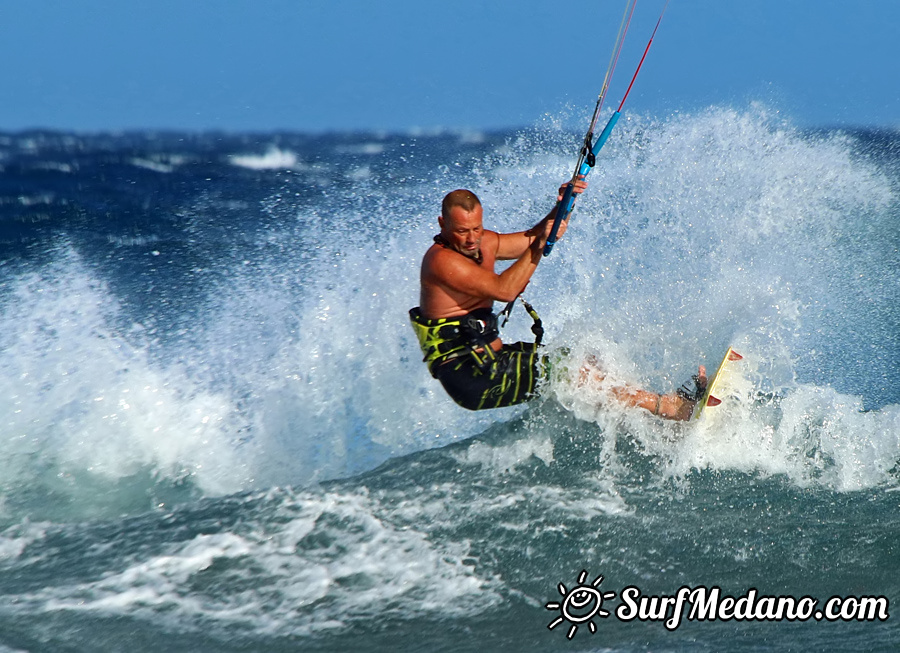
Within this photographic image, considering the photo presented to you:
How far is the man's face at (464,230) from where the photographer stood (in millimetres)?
4199

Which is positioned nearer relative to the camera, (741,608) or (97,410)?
(741,608)

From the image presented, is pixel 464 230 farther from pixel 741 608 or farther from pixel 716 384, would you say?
pixel 741 608

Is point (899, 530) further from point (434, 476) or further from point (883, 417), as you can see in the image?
point (434, 476)

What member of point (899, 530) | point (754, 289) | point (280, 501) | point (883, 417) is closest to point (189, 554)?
point (280, 501)

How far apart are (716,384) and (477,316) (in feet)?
4.63

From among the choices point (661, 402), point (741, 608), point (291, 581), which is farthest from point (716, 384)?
point (291, 581)

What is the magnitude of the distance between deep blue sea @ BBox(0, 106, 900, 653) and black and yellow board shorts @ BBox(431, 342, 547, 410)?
0.34 metres

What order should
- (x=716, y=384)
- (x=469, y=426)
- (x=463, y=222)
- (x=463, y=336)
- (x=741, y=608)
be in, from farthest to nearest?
(x=469, y=426) < (x=716, y=384) < (x=463, y=336) < (x=463, y=222) < (x=741, y=608)

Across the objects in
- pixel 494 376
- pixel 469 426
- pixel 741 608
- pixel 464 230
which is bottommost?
pixel 741 608

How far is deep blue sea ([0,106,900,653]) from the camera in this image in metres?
3.63

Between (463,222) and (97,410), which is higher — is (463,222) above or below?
above

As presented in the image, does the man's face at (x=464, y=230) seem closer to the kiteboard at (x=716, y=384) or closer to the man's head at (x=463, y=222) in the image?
the man's head at (x=463, y=222)

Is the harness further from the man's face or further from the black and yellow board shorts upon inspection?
the man's face

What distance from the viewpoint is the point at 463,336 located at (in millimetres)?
4602
